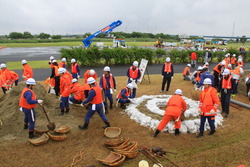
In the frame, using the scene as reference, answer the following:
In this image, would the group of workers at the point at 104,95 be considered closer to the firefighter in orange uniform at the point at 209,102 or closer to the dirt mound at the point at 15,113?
the firefighter in orange uniform at the point at 209,102

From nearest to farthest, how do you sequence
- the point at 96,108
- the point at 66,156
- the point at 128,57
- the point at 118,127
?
the point at 66,156 → the point at 96,108 → the point at 118,127 → the point at 128,57

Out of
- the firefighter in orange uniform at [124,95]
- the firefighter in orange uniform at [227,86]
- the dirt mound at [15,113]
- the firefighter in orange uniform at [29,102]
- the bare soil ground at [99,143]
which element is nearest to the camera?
the bare soil ground at [99,143]

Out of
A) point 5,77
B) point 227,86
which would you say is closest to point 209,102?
point 227,86

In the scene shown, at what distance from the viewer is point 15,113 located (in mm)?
7227

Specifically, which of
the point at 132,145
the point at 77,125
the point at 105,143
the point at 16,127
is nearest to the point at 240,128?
the point at 132,145

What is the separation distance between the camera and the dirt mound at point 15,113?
6535 millimetres

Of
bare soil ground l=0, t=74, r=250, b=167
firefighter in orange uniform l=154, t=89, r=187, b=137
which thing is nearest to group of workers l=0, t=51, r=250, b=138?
firefighter in orange uniform l=154, t=89, r=187, b=137

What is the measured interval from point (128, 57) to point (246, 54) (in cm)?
1938

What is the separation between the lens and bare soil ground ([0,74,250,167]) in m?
5.20

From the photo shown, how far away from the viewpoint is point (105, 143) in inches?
228

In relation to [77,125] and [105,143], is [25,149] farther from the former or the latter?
[105,143]

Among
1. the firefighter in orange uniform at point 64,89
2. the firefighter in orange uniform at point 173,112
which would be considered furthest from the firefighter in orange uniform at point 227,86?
the firefighter in orange uniform at point 64,89

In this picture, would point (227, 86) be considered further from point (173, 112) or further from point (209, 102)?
point (173, 112)

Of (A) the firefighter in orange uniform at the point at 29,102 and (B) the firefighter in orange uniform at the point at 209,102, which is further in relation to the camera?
(B) the firefighter in orange uniform at the point at 209,102
